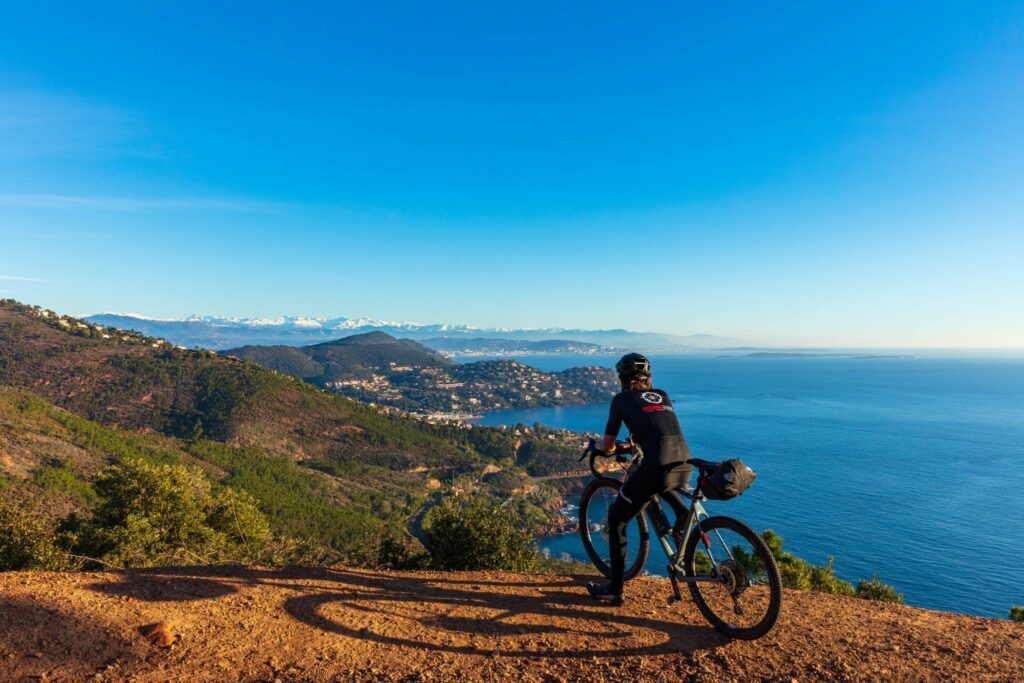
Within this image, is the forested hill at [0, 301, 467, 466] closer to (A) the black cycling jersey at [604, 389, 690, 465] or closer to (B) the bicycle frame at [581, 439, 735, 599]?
(B) the bicycle frame at [581, 439, 735, 599]

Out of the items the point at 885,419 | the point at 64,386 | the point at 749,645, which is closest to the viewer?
the point at 749,645

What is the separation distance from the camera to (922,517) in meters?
63.0

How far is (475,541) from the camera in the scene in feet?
36.5

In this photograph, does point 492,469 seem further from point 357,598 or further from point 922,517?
point 357,598

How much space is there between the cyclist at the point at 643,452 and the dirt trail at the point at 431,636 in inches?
32.7

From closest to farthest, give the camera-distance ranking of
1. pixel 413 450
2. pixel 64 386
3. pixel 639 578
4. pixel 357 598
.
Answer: pixel 357 598 → pixel 639 578 → pixel 64 386 → pixel 413 450

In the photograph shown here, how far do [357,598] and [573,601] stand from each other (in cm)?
291

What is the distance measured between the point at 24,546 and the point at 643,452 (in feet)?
46.5

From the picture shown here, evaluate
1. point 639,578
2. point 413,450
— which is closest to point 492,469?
point 413,450

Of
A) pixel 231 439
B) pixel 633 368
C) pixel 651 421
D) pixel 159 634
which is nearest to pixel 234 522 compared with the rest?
pixel 159 634

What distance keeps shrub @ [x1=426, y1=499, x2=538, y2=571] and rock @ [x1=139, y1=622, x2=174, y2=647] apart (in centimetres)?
611

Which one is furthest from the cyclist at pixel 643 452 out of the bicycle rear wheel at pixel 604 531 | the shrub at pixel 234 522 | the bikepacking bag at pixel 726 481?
the shrub at pixel 234 522

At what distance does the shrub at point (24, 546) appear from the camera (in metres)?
9.20

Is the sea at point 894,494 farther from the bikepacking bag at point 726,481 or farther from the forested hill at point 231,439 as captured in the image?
the bikepacking bag at point 726,481
